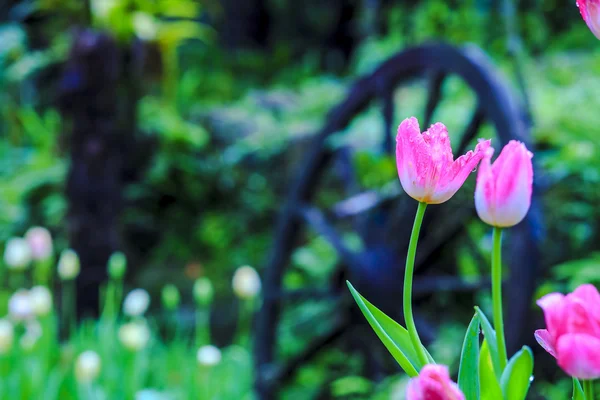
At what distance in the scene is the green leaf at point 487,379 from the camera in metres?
0.46

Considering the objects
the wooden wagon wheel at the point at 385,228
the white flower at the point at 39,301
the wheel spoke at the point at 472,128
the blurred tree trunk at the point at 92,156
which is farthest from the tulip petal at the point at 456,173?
the blurred tree trunk at the point at 92,156

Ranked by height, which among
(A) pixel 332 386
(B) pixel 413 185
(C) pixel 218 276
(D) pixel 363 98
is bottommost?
(C) pixel 218 276

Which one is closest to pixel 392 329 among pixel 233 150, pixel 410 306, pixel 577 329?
pixel 410 306

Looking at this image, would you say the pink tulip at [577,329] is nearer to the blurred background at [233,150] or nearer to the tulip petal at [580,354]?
the tulip petal at [580,354]

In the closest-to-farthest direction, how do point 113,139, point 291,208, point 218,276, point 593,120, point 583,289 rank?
point 583,289 → point 593,120 → point 291,208 → point 113,139 → point 218,276

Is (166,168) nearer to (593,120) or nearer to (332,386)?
(332,386)

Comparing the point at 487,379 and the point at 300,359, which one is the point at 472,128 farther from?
the point at 487,379

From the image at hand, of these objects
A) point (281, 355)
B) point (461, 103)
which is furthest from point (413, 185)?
point (281, 355)

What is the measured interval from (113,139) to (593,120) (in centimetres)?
204

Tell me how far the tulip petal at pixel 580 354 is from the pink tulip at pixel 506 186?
0.10 meters

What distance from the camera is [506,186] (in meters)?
0.46

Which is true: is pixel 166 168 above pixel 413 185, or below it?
below

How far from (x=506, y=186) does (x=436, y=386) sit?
15cm

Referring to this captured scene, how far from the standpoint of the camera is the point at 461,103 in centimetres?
251
